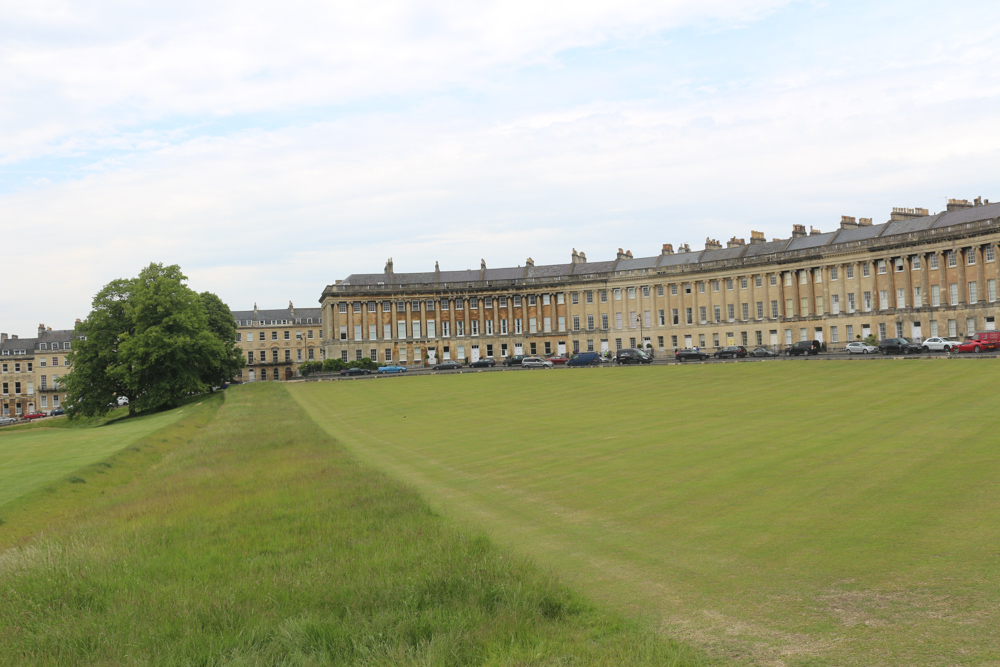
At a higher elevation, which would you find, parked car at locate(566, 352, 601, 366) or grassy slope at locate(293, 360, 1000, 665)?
grassy slope at locate(293, 360, 1000, 665)

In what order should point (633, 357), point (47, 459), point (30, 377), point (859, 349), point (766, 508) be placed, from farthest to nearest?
point (30, 377)
point (633, 357)
point (859, 349)
point (47, 459)
point (766, 508)

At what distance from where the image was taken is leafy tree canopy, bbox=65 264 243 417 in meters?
67.2

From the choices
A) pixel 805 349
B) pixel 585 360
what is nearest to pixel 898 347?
pixel 805 349

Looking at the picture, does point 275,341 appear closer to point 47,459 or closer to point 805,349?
point 805,349

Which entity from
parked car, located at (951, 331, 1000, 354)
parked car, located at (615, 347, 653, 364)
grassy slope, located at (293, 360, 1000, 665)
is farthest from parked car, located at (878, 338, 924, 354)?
grassy slope, located at (293, 360, 1000, 665)

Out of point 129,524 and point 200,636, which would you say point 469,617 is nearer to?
point 200,636

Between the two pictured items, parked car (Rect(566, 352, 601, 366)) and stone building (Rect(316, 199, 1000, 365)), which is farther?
parked car (Rect(566, 352, 601, 366))

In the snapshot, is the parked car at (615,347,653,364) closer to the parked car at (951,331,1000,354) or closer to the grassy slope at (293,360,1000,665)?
the parked car at (951,331,1000,354)

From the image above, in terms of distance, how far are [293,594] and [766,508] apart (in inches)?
344

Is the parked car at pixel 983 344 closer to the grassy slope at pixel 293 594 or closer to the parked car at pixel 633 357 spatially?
the parked car at pixel 633 357

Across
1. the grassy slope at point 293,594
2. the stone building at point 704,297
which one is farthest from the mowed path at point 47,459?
the stone building at point 704,297

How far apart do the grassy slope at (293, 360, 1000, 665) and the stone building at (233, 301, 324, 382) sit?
4637 inches

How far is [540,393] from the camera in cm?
5403

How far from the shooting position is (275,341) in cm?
15012
